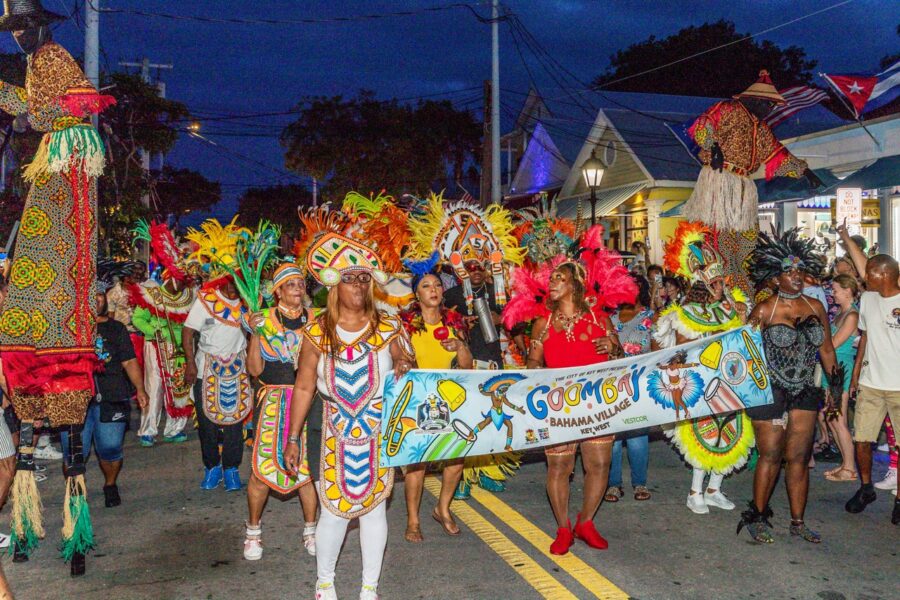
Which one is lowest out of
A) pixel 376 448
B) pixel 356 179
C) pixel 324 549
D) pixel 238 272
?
pixel 324 549

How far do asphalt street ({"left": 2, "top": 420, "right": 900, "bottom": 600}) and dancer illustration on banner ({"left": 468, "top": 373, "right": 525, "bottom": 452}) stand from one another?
0.91 m

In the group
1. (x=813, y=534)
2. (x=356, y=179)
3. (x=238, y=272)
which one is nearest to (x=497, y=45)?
(x=356, y=179)

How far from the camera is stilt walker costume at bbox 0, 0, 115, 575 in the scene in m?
4.92

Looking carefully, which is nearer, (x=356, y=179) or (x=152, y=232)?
(x=152, y=232)

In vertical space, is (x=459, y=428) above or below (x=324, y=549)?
above

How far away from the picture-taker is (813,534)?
18.4 feet

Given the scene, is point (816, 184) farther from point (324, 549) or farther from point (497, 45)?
point (497, 45)

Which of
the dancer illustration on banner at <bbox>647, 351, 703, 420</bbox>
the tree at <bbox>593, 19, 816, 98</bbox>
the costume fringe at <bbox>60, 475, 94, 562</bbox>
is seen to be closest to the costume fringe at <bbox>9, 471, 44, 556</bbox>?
the costume fringe at <bbox>60, 475, 94, 562</bbox>

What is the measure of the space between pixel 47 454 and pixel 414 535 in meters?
4.80

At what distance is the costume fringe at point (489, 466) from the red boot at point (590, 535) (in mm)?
1147

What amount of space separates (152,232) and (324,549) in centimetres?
543

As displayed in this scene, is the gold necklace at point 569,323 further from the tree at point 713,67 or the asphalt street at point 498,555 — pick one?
the tree at point 713,67

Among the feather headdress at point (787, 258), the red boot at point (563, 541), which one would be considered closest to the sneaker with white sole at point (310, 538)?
the red boot at point (563, 541)

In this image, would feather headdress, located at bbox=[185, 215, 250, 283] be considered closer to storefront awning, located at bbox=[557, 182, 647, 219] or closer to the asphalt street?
the asphalt street
